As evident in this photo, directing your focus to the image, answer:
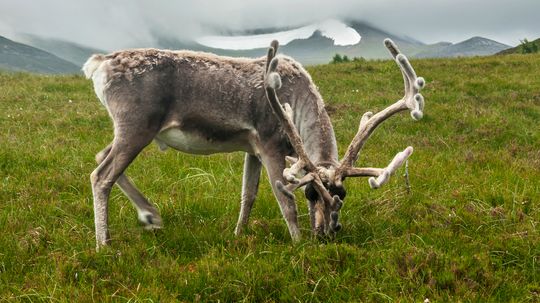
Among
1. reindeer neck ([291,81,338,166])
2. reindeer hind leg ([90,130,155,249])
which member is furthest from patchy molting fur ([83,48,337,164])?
reindeer hind leg ([90,130,155,249])

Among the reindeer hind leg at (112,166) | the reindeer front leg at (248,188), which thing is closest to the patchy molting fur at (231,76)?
the reindeer hind leg at (112,166)

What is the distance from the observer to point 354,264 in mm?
4988

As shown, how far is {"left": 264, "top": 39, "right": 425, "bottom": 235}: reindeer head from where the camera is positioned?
5.29 metres

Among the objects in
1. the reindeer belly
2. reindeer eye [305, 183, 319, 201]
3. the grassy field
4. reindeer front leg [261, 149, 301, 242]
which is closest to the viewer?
the grassy field

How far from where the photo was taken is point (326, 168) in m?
5.71

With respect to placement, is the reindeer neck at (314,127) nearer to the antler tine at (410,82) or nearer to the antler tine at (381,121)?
the antler tine at (381,121)

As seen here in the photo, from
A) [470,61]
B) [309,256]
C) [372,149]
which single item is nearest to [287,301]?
[309,256]

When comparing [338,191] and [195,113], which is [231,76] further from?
[338,191]

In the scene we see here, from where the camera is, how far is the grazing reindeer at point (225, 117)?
563 centimetres

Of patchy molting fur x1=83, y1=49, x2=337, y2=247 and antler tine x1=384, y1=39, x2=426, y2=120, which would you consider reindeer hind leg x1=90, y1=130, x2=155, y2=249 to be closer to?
patchy molting fur x1=83, y1=49, x2=337, y2=247

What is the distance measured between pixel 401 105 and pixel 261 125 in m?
1.52

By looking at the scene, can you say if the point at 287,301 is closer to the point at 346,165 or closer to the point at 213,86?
the point at 346,165

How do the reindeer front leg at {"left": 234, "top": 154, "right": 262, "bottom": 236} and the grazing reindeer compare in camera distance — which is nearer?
the grazing reindeer

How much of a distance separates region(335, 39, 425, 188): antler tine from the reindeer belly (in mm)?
1318
